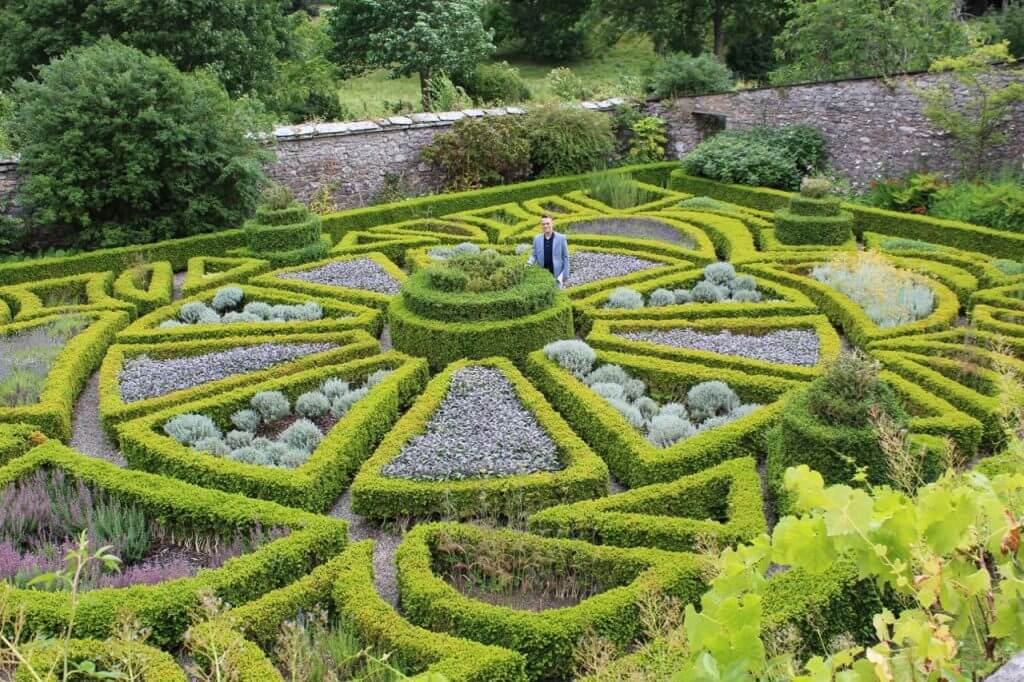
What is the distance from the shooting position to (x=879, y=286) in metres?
12.4

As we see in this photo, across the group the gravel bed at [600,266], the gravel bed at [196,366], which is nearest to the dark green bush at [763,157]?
the gravel bed at [600,266]

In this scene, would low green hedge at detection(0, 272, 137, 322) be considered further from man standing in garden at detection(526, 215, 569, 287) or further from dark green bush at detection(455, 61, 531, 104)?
dark green bush at detection(455, 61, 531, 104)

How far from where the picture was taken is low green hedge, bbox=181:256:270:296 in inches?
550

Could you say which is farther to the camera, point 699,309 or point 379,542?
point 699,309

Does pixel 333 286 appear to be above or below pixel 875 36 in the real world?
below

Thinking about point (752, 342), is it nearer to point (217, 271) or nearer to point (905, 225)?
point (905, 225)

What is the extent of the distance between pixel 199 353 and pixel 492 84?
20774mm

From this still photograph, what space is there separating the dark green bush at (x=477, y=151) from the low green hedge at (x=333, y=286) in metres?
5.74

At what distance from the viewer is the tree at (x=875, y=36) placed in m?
21.3

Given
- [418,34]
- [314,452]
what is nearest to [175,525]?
[314,452]

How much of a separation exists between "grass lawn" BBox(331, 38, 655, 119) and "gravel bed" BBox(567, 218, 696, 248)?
322 inches

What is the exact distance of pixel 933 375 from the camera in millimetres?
9578

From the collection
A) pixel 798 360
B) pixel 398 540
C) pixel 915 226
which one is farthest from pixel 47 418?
pixel 915 226

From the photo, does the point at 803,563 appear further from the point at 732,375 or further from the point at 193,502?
the point at 732,375
